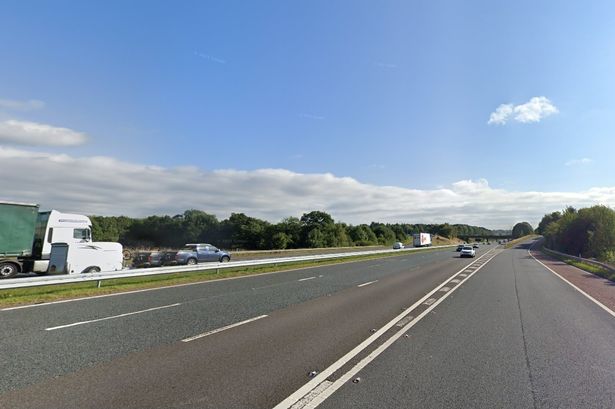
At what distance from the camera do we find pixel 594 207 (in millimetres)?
55250

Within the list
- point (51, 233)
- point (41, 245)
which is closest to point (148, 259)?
point (51, 233)

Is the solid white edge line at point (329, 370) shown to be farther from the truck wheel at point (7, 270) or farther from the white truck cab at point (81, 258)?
the truck wheel at point (7, 270)

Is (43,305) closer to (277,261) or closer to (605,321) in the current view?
(605,321)

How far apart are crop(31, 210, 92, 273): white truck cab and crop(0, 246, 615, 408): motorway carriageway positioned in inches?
449

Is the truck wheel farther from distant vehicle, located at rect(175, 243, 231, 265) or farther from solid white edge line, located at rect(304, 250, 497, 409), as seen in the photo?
solid white edge line, located at rect(304, 250, 497, 409)

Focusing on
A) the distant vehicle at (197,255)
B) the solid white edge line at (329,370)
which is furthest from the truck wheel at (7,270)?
the solid white edge line at (329,370)

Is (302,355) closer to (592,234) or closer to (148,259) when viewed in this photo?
(148,259)

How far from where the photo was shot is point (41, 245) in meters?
21.1

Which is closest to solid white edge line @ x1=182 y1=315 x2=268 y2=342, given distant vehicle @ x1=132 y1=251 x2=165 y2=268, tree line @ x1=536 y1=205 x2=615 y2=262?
distant vehicle @ x1=132 y1=251 x2=165 y2=268

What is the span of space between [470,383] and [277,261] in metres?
23.7

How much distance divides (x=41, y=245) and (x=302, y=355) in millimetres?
20012

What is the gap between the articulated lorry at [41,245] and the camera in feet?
62.3

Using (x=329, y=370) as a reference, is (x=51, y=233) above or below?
above

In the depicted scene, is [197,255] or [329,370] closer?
[329,370]
